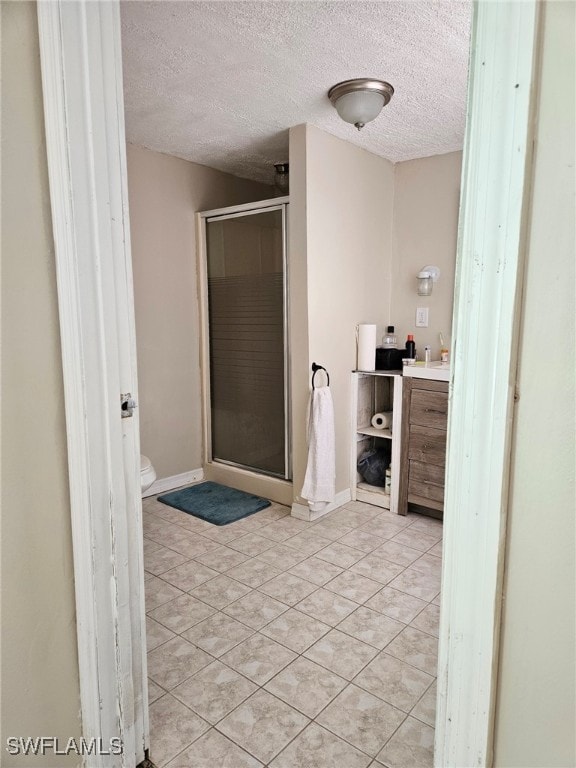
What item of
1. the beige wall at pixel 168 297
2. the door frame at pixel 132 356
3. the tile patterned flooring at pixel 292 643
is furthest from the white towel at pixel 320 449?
the door frame at pixel 132 356

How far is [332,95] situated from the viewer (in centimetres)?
235

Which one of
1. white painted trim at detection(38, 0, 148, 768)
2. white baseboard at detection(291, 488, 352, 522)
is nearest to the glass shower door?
white baseboard at detection(291, 488, 352, 522)

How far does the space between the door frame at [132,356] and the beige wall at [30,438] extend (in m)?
0.03

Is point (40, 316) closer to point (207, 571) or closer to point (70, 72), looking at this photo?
point (70, 72)

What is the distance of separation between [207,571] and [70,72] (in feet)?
6.92

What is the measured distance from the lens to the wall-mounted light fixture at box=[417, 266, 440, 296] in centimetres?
337

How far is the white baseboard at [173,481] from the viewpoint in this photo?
3.45 m

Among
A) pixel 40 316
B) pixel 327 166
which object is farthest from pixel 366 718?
pixel 327 166

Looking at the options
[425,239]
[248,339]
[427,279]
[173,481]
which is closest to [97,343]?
[248,339]

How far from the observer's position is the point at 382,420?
130 inches

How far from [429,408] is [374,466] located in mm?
616

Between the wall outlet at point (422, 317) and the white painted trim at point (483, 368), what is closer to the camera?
the white painted trim at point (483, 368)

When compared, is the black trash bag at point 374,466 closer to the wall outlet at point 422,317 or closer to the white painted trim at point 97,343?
the wall outlet at point 422,317

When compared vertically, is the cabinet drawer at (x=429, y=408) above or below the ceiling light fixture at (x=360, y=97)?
below
